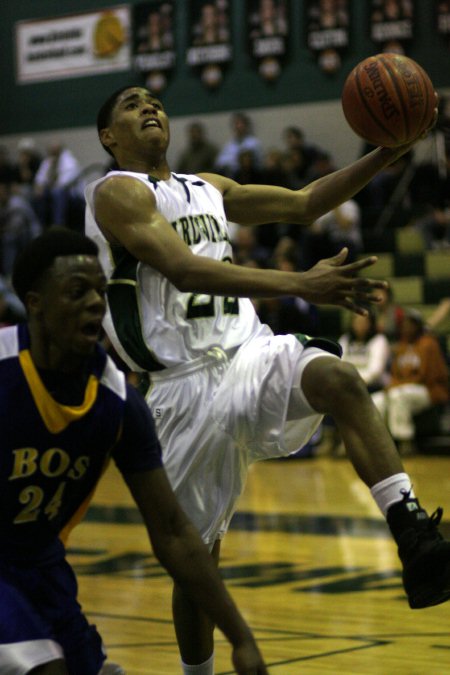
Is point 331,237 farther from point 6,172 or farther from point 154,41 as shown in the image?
point 6,172

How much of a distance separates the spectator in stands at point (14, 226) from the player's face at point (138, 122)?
38.8 feet

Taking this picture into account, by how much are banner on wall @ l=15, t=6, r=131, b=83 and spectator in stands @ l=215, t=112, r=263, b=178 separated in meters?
2.85

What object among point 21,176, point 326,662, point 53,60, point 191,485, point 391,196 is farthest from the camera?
point 53,60

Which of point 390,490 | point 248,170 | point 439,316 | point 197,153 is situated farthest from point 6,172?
point 390,490

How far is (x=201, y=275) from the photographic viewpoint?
3.91 m

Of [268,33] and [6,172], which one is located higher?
[268,33]

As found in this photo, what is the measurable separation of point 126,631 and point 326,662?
1.02 meters

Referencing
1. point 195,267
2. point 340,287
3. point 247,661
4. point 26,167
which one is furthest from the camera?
point 26,167

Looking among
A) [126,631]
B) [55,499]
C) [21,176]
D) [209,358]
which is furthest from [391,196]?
[55,499]

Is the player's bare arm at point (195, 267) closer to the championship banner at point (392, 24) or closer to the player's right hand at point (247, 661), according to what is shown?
the player's right hand at point (247, 661)

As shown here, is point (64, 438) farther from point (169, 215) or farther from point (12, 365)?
point (169, 215)

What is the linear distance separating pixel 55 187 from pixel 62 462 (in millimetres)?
14087

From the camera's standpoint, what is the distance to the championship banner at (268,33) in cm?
1709

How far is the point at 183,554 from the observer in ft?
10.1
